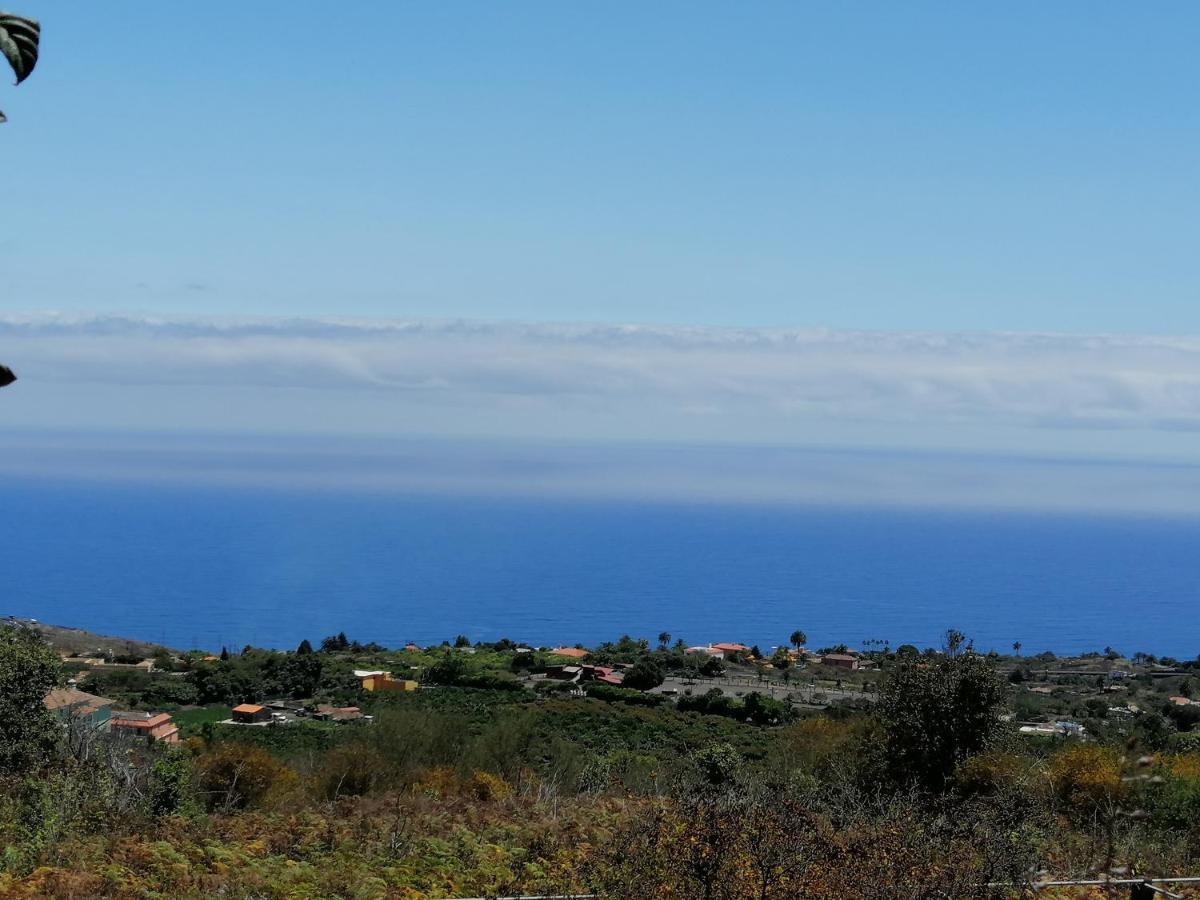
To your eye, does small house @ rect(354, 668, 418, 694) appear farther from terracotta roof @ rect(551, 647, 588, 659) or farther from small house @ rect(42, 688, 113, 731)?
small house @ rect(42, 688, 113, 731)

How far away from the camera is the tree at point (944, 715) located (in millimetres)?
14203

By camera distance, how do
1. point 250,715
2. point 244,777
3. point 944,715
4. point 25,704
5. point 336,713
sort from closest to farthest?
1. point 244,777
2. point 944,715
3. point 25,704
4. point 250,715
5. point 336,713

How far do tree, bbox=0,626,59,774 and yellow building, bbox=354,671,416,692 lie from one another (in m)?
23.9

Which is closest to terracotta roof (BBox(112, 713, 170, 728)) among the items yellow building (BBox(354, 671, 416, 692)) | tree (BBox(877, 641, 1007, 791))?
yellow building (BBox(354, 671, 416, 692))

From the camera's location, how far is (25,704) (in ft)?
52.4

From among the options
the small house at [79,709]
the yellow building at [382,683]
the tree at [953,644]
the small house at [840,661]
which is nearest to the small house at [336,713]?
the yellow building at [382,683]

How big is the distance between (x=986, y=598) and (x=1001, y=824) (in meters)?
169

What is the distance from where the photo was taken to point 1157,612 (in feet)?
522

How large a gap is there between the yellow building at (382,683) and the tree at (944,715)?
92.3ft

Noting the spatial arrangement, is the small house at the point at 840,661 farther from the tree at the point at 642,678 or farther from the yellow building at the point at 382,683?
the yellow building at the point at 382,683

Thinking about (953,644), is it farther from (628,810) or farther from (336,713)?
(336,713)

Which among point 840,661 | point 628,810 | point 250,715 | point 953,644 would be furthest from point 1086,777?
point 840,661

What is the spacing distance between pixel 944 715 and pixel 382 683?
101 feet

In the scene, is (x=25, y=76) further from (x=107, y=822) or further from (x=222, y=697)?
(x=222, y=697)
